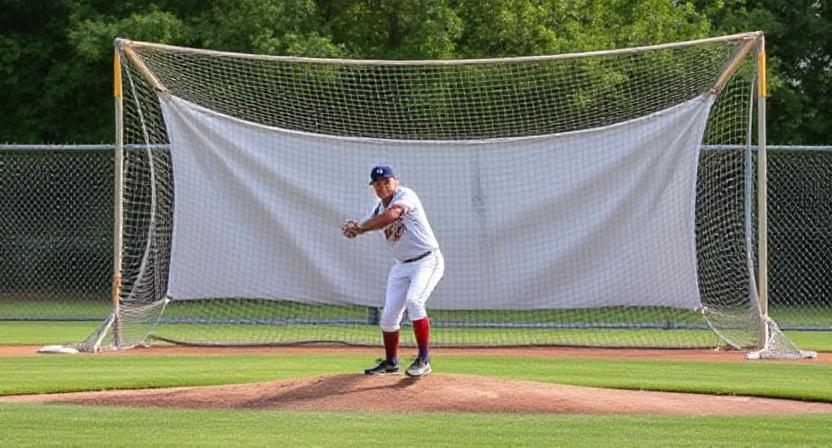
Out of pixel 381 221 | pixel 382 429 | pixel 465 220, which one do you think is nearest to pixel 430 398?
pixel 382 429

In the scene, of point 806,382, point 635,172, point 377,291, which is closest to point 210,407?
point 806,382

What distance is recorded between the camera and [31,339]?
59.5 feet

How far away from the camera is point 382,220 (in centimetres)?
1144

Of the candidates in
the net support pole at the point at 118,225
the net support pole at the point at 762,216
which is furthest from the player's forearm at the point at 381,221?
the net support pole at the point at 762,216

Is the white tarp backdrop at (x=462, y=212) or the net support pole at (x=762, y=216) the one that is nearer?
the net support pole at (x=762, y=216)

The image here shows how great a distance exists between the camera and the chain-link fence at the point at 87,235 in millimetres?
21375

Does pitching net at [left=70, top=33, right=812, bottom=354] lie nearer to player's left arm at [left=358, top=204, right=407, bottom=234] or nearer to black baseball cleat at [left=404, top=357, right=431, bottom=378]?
player's left arm at [left=358, top=204, right=407, bottom=234]

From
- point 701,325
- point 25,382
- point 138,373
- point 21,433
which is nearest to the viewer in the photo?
point 21,433

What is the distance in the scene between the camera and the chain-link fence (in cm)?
2138

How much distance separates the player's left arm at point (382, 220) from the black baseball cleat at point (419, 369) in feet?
3.70

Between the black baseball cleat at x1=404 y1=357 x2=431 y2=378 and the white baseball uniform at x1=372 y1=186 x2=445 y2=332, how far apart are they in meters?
0.38

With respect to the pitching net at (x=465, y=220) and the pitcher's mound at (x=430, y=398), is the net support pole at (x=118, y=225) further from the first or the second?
the pitcher's mound at (x=430, y=398)

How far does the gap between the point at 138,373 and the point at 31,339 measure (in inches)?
203

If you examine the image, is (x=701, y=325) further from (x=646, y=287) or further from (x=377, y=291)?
(x=377, y=291)
